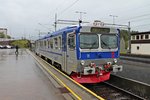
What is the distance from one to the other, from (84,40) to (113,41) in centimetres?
189

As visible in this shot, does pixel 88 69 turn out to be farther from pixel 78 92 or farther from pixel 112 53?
pixel 78 92

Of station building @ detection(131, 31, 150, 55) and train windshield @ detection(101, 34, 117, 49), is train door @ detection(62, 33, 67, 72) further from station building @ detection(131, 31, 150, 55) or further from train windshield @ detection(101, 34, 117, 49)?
station building @ detection(131, 31, 150, 55)

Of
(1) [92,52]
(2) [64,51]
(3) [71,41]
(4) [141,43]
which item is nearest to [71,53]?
(3) [71,41]

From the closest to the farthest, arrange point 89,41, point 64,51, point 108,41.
A: point 89,41, point 108,41, point 64,51

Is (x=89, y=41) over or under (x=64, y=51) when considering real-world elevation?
over

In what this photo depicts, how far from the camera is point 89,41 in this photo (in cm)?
1205

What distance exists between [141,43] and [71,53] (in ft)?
151

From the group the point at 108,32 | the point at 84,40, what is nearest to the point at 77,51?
the point at 84,40

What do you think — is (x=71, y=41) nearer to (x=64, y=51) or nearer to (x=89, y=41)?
(x=89, y=41)

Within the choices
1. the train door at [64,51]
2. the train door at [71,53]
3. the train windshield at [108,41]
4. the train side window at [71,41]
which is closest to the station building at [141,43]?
the train door at [64,51]

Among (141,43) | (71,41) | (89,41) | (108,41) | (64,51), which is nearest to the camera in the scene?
(89,41)

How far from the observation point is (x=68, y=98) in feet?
27.1

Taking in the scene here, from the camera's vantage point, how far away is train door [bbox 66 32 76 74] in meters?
12.1

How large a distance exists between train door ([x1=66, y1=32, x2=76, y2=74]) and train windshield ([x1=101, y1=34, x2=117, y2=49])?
1559 mm
